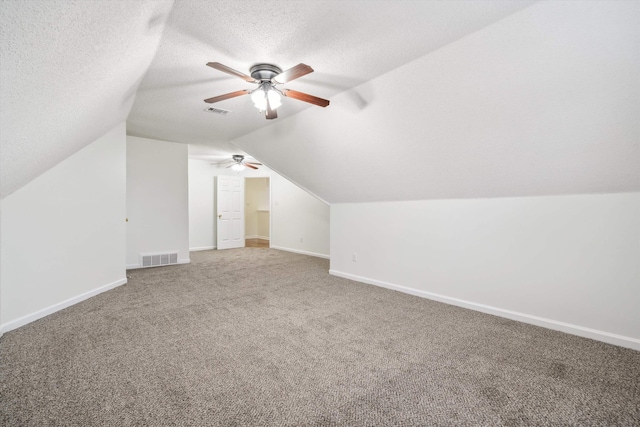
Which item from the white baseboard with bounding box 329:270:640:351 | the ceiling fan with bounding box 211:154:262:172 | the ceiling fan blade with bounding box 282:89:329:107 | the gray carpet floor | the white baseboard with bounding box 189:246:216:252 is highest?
the ceiling fan with bounding box 211:154:262:172

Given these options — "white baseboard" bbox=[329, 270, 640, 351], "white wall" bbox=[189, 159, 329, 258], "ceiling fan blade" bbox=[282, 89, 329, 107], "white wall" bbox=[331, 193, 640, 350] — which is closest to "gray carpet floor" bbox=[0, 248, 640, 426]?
"white baseboard" bbox=[329, 270, 640, 351]

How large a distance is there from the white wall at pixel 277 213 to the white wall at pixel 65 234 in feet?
12.3

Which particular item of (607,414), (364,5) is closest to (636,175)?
(607,414)

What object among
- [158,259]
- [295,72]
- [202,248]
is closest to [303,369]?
[295,72]

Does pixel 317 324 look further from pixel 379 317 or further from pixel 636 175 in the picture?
pixel 636 175

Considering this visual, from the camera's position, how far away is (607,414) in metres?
1.65

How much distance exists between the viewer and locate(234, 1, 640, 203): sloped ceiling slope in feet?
5.97

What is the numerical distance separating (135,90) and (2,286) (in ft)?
7.22

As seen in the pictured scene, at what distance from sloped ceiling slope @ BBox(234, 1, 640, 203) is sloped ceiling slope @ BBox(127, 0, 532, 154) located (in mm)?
177

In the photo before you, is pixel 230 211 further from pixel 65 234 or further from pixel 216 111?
pixel 65 234

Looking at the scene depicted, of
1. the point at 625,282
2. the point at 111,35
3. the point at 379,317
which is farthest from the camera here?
the point at 379,317

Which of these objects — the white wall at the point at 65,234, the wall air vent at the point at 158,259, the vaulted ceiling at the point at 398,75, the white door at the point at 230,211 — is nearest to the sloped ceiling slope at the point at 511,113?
the vaulted ceiling at the point at 398,75

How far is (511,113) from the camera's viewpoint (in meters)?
2.38

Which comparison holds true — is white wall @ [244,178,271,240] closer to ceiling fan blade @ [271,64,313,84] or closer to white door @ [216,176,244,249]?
white door @ [216,176,244,249]
